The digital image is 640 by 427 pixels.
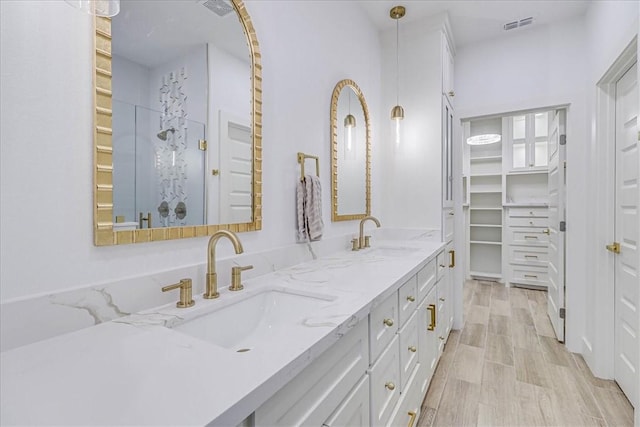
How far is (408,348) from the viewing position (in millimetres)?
1458

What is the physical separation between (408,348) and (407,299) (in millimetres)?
245

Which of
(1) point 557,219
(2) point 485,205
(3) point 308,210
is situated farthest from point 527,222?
(3) point 308,210

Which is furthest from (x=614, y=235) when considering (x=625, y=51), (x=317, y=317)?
(x=317, y=317)

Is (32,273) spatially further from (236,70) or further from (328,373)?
(236,70)

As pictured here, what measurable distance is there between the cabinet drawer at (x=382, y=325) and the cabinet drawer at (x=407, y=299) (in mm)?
65

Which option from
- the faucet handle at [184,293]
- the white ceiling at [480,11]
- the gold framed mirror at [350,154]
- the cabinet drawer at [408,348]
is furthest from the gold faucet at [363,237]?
the white ceiling at [480,11]

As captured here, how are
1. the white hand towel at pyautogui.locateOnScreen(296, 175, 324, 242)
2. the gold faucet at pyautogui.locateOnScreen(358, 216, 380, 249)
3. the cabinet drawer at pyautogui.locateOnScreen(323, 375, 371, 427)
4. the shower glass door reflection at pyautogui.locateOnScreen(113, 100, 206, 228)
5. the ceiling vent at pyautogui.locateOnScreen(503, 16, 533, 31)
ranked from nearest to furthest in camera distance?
the cabinet drawer at pyautogui.locateOnScreen(323, 375, 371, 427)
the shower glass door reflection at pyautogui.locateOnScreen(113, 100, 206, 228)
the white hand towel at pyautogui.locateOnScreen(296, 175, 324, 242)
the gold faucet at pyautogui.locateOnScreen(358, 216, 380, 249)
the ceiling vent at pyautogui.locateOnScreen(503, 16, 533, 31)

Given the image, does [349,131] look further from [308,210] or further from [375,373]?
[375,373]

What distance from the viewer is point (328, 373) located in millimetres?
766

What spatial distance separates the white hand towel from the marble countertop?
72 centimetres

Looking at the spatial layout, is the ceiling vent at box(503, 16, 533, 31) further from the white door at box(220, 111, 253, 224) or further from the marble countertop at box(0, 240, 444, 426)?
the marble countertop at box(0, 240, 444, 426)

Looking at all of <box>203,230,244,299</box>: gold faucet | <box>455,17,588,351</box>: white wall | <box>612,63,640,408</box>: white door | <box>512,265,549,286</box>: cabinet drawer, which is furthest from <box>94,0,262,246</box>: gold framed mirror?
<box>512,265,549,286</box>: cabinet drawer

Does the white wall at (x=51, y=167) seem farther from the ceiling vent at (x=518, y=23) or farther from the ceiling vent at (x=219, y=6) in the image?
the ceiling vent at (x=518, y=23)

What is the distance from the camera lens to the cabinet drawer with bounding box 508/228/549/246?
13.8 feet
